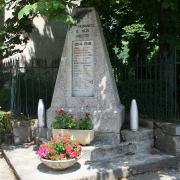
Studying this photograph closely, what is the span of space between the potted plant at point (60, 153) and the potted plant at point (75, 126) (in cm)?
54

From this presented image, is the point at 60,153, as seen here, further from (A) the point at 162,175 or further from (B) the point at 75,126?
(A) the point at 162,175

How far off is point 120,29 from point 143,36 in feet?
2.39

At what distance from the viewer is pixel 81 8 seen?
7.77 metres

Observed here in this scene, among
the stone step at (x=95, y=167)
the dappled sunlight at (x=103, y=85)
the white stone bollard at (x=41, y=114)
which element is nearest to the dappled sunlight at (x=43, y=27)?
the white stone bollard at (x=41, y=114)

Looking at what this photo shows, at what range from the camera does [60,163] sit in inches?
246

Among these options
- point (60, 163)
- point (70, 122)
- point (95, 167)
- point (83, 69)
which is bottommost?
point (95, 167)

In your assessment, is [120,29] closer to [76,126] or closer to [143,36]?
[143,36]

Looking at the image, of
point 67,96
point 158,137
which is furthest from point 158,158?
point 67,96

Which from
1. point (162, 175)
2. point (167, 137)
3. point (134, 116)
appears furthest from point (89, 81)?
point (162, 175)

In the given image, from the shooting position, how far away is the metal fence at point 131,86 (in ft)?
26.1

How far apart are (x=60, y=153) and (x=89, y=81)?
6.08ft

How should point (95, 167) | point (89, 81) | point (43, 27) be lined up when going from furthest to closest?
point (43, 27), point (89, 81), point (95, 167)

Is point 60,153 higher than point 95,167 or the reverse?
higher

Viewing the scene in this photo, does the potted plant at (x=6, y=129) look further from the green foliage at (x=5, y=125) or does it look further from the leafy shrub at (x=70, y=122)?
the leafy shrub at (x=70, y=122)
